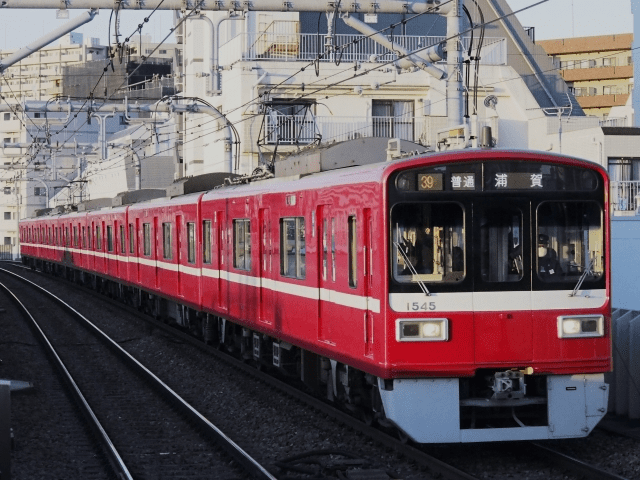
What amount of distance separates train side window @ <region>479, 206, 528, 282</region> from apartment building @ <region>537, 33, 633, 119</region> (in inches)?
2465

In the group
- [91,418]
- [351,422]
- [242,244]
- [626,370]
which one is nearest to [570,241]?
[626,370]

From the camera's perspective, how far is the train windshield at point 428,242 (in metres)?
8.42

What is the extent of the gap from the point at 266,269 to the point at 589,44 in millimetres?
62877

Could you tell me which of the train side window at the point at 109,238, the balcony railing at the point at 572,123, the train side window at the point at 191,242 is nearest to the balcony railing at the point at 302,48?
the balcony railing at the point at 572,123

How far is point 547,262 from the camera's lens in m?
8.58

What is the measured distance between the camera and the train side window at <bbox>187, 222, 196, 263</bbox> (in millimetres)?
17000

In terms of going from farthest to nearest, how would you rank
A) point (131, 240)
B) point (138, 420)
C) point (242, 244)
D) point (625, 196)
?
point (625, 196) → point (131, 240) → point (242, 244) → point (138, 420)

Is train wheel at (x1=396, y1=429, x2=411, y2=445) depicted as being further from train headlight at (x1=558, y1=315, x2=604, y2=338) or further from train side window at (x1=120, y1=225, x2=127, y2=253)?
train side window at (x1=120, y1=225, x2=127, y2=253)

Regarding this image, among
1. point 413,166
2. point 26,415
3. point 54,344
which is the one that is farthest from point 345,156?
point 54,344

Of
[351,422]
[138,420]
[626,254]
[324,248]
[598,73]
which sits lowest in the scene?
[138,420]

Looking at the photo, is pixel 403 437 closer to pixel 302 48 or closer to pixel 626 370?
pixel 626 370

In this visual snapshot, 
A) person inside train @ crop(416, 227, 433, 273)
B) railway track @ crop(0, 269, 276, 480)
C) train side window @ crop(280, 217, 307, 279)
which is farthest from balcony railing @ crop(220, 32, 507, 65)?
person inside train @ crop(416, 227, 433, 273)

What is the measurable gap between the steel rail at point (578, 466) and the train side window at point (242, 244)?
5.34 meters

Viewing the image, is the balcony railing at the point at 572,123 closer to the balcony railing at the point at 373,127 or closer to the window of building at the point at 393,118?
the balcony railing at the point at 373,127
